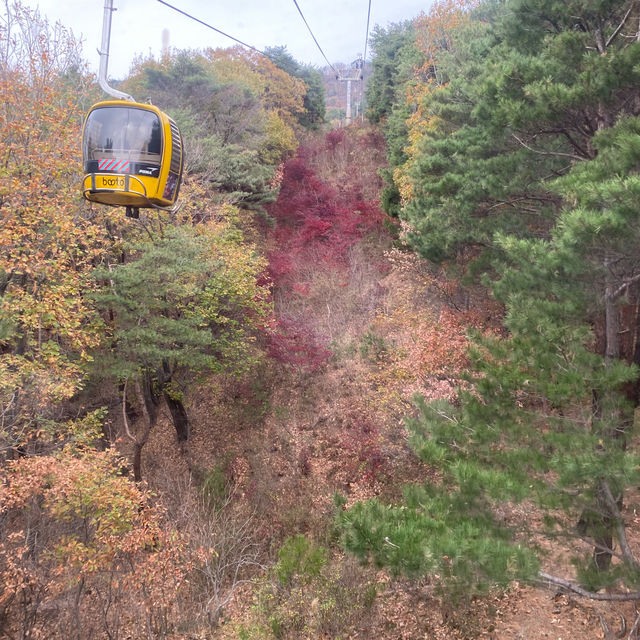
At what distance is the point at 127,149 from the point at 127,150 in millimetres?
14

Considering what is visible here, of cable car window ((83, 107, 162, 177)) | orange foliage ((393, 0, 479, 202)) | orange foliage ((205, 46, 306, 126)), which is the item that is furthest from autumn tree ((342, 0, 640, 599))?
orange foliage ((205, 46, 306, 126))

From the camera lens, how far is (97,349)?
1221cm

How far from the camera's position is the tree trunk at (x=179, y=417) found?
15113 mm

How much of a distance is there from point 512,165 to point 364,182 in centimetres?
1841

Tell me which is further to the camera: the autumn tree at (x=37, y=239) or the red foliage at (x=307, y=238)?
the red foliage at (x=307, y=238)

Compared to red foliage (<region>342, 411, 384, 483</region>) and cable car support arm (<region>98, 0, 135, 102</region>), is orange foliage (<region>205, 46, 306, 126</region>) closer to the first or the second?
red foliage (<region>342, 411, 384, 483</region>)

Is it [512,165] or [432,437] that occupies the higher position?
[512,165]

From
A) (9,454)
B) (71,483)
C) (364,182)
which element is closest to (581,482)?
(71,483)

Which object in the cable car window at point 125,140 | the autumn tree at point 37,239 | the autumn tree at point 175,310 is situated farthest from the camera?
the autumn tree at point 175,310

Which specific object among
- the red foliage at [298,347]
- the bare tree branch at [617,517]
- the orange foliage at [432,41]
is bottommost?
the bare tree branch at [617,517]

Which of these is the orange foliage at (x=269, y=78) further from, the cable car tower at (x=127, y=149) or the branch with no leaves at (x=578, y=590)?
the branch with no leaves at (x=578, y=590)

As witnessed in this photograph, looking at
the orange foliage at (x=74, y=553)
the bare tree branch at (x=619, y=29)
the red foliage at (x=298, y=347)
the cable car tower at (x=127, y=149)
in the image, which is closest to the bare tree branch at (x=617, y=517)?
the bare tree branch at (x=619, y=29)

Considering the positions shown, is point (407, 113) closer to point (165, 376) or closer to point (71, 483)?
point (165, 376)

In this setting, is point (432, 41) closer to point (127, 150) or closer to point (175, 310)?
point (175, 310)
